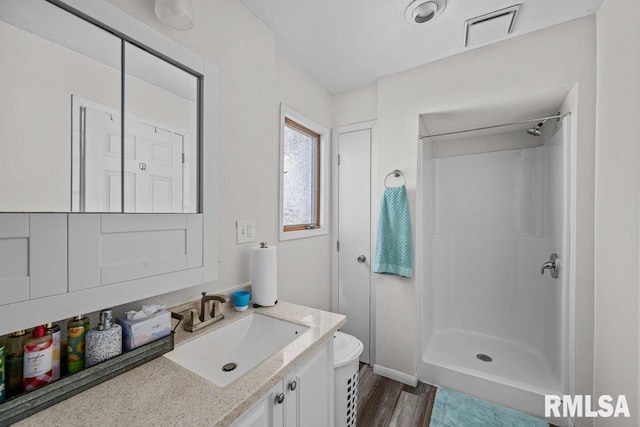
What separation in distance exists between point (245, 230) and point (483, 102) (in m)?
1.74

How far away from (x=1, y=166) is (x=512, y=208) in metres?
3.07

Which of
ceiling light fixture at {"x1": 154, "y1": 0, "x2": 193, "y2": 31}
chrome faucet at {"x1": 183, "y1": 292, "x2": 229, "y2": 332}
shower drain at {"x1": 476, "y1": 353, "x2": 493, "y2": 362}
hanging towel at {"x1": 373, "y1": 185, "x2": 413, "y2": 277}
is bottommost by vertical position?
shower drain at {"x1": 476, "y1": 353, "x2": 493, "y2": 362}

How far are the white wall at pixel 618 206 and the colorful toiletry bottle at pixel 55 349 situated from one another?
200 cm

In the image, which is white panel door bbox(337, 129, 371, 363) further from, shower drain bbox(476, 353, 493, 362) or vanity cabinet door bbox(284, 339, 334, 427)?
vanity cabinet door bbox(284, 339, 334, 427)

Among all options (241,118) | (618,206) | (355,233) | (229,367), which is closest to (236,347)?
(229,367)

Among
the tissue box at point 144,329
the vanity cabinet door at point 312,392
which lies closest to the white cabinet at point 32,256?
the tissue box at point 144,329

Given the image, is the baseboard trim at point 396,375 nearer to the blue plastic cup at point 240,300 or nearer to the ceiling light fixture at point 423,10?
the blue plastic cup at point 240,300

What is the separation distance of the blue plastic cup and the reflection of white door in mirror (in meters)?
0.50

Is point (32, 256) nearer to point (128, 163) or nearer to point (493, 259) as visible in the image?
point (128, 163)

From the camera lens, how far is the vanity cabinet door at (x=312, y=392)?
37.2 inches

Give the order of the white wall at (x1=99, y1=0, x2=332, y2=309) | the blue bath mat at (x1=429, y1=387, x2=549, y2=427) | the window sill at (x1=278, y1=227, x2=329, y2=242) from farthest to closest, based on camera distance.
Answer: the window sill at (x1=278, y1=227, x2=329, y2=242), the blue bath mat at (x1=429, y1=387, x2=549, y2=427), the white wall at (x1=99, y1=0, x2=332, y2=309)

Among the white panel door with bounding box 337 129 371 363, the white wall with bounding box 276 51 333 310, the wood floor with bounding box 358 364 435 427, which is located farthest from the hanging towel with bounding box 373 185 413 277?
the wood floor with bounding box 358 364 435 427

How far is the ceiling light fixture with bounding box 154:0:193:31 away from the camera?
985mm

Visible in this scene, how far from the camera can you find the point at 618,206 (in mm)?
1242
